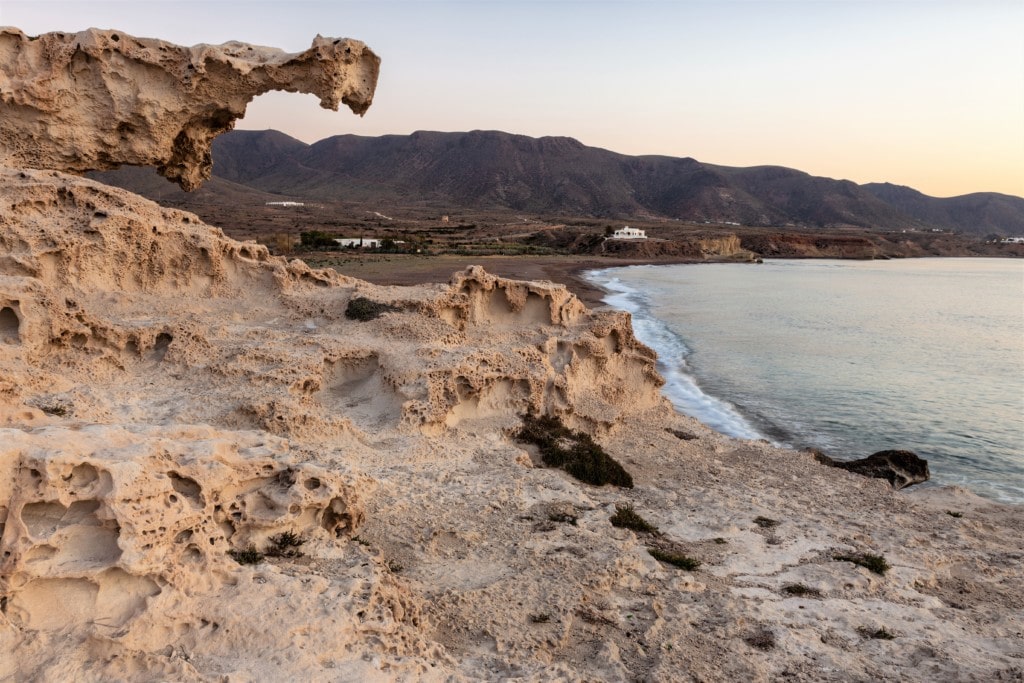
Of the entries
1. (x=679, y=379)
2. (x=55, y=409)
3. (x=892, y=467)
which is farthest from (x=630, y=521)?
(x=679, y=379)

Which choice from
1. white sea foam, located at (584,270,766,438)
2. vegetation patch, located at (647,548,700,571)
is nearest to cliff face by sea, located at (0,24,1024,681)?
vegetation patch, located at (647,548,700,571)

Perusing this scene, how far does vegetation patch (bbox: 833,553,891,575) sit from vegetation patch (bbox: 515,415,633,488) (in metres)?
2.81

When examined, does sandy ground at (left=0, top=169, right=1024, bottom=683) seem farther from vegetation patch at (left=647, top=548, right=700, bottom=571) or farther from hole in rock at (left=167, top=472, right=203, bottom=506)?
vegetation patch at (left=647, top=548, right=700, bottom=571)

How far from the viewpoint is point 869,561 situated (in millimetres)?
7531

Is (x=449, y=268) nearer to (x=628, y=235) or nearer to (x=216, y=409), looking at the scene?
(x=216, y=409)

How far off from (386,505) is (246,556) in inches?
85.1

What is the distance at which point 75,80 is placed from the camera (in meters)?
11.2

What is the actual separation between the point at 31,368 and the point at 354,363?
13.1 feet

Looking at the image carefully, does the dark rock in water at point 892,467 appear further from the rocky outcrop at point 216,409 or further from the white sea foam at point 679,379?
the rocky outcrop at point 216,409

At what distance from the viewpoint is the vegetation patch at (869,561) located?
7406 mm

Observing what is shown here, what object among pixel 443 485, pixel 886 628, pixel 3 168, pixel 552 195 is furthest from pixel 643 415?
pixel 552 195

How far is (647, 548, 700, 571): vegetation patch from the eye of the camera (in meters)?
6.87

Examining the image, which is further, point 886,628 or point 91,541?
point 886,628

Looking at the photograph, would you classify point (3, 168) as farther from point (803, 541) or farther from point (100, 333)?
point (803, 541)
